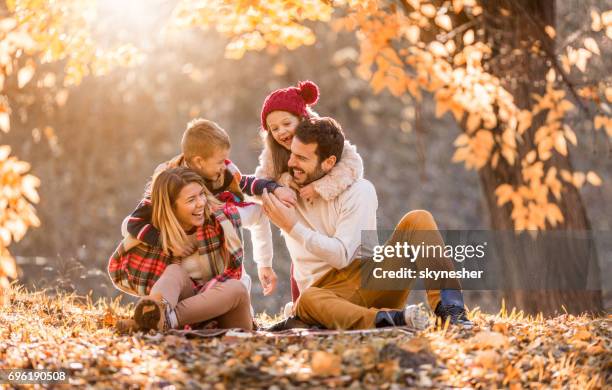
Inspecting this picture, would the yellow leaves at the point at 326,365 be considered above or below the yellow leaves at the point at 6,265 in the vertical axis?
below

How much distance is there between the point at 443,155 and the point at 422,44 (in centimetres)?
999

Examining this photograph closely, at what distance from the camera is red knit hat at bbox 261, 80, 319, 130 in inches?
153

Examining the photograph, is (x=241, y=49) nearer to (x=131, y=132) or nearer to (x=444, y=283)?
(x=444, y=283)

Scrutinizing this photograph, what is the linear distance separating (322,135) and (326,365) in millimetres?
1332

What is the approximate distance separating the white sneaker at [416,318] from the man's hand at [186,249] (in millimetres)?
1042

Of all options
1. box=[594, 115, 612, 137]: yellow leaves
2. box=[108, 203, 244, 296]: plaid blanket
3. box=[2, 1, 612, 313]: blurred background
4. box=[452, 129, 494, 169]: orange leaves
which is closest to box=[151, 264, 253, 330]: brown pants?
box=[108, 203, 244, 296]: plaid blanket

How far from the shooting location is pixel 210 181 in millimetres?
3791

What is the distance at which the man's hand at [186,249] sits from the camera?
3588 mm

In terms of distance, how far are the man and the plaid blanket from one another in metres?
0.21

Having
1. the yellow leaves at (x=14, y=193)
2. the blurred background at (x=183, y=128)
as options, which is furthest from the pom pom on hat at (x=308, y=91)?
the blurred background at (x=183, y=128)

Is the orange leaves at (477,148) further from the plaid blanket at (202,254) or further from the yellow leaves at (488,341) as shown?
the yellow leaves at (488,341)

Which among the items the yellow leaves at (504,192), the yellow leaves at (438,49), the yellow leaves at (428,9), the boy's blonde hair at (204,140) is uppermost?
the yellow leaves at (428,9)

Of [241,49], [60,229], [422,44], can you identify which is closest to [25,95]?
[60,229]

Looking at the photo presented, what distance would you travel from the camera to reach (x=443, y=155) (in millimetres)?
14547
